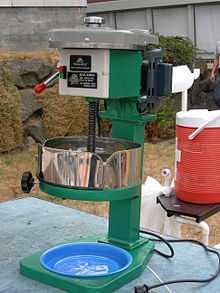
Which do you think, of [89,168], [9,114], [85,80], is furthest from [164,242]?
[9,114]

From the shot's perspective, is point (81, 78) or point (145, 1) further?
point (145, 1)

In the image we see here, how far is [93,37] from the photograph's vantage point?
105 centimetres

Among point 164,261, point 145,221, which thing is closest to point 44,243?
point 164,261

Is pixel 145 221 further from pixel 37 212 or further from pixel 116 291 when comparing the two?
pixel 116 291

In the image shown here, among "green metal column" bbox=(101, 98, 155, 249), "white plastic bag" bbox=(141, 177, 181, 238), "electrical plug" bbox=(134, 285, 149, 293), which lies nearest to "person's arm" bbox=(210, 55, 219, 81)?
"white plastic bag" bbox=(141, 177, 181, 238)

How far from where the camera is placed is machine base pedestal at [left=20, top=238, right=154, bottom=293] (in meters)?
1.14

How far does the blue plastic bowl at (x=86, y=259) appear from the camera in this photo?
122 centimetres

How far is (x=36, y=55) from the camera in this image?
416cm

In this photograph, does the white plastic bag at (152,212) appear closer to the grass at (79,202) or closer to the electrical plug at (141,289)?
the electrical plug at (141,289)

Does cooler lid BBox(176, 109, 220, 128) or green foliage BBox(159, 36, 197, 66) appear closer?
cooler lid BBox(176, 109, 220, 128)

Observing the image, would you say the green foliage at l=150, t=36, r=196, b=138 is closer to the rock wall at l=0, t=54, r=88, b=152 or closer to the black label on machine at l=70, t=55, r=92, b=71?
the rock wall at l=0, t=54, r=88, b=152

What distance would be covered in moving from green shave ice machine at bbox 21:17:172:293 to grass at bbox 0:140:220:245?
1569 millimetres

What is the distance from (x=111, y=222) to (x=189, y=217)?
24 centimetres

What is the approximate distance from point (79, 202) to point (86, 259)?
1911mm
